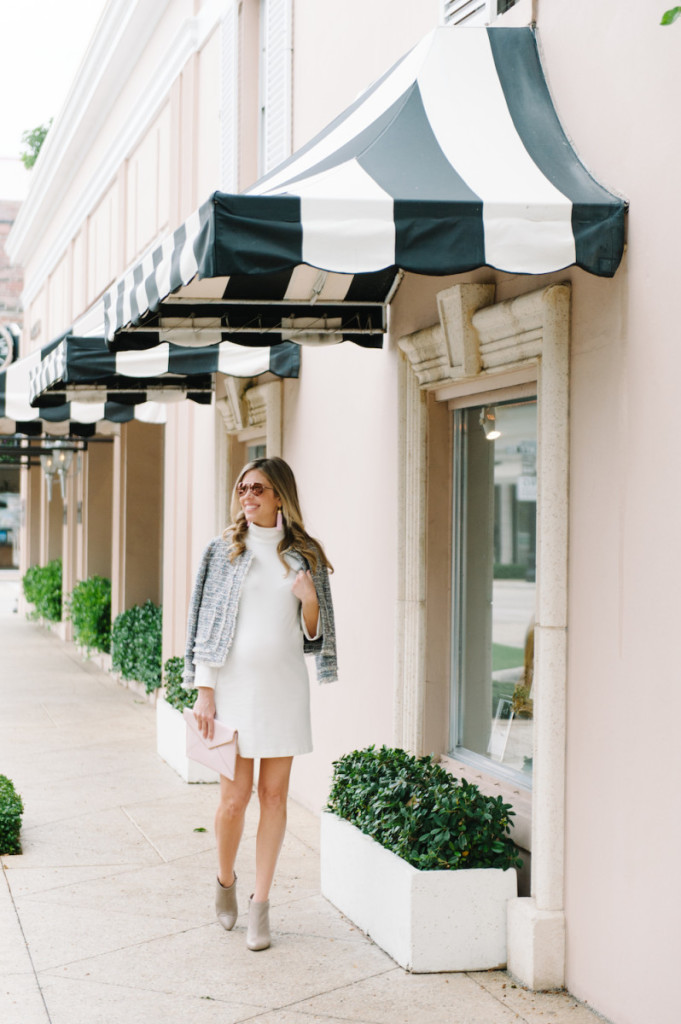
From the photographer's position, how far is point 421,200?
12.4ft

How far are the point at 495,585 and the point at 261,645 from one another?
127 cm

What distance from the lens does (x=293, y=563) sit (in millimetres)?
4805

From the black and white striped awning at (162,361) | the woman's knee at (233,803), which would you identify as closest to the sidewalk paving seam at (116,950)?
the woman's knee at (233,803)

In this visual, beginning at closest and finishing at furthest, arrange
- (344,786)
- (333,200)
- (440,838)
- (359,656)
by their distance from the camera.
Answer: (333,200) < (440,838) < (344,786) < (359,656)

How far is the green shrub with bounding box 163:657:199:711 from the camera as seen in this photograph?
7.99 m

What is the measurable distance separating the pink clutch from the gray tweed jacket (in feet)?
0.60

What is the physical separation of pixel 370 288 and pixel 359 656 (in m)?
2.01

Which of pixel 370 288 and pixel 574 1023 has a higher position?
pixel 370 288

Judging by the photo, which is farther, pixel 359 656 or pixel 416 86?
pixel 359 656

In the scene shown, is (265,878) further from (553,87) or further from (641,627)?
(553,87)

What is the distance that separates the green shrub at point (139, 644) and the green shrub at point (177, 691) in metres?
2.00

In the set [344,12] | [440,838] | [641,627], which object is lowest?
[440,838]

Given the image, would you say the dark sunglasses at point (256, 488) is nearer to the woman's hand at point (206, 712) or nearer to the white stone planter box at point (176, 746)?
the woman's hand at point (206, 712)

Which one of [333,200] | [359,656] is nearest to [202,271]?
[333,200]
